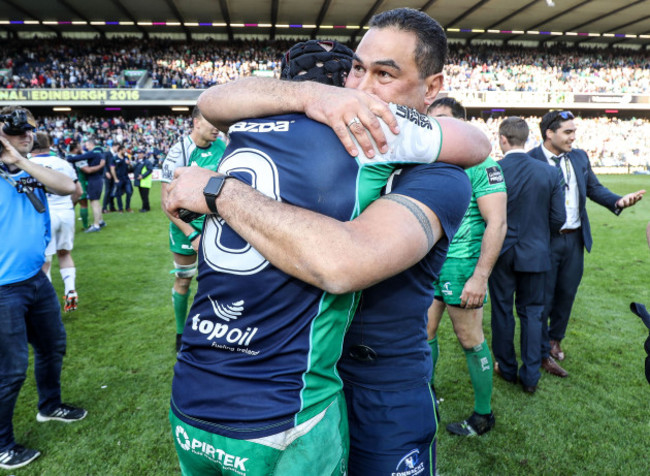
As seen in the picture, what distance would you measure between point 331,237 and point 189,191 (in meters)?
0.50

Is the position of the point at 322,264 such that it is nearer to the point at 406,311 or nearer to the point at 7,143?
the point at 406,311

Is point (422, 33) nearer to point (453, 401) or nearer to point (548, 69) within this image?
point (453, 401)

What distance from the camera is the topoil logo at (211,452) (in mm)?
1146

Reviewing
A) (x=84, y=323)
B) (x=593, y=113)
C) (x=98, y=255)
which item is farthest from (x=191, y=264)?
(x=593, y=113)

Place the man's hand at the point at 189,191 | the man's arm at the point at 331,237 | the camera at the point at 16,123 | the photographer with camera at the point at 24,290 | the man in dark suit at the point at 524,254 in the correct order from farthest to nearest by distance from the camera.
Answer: the man in dark suit at the point at 524,254 → the camera at the point at 16,123 → the photographer with camera at the point at 24,290 → the man's hand at the point at 189,191 → the man's arm at the point at 331,237

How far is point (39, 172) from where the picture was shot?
3.24m

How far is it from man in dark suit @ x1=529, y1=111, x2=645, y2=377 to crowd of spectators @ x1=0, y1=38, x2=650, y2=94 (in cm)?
3241

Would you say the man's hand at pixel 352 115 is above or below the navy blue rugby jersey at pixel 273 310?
above

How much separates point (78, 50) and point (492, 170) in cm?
4285

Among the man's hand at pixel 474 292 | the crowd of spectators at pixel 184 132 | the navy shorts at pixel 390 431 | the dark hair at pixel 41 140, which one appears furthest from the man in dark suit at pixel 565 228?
the crowd of spectators at pixel 184 132

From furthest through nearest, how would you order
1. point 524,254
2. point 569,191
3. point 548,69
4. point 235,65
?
point 548,69, point 235,65, point 569,191, point 524,254

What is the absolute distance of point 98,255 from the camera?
359 inches

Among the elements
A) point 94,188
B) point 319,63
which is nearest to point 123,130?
point 94,188

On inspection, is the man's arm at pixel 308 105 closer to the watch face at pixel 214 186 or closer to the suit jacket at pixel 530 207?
the watch face at pixel 214 186
